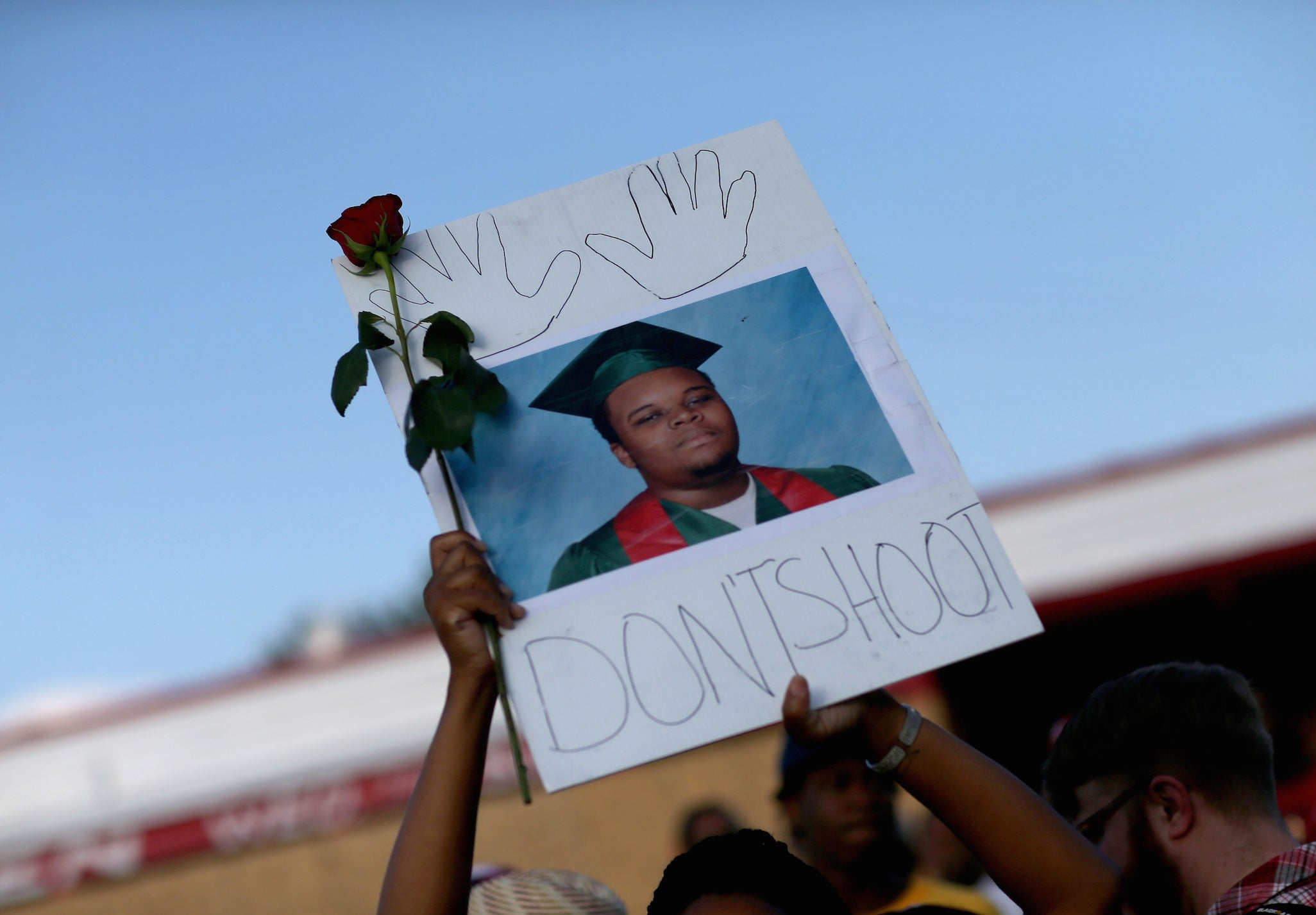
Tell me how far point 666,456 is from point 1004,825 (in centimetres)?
63

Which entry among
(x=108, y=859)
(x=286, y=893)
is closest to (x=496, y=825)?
(x=286, y=893)

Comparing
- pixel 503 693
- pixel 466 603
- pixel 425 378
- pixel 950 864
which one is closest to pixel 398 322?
pixel 425 378

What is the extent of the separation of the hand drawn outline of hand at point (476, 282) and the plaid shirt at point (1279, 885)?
1.12m

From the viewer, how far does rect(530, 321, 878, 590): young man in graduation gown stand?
1336 millimetres

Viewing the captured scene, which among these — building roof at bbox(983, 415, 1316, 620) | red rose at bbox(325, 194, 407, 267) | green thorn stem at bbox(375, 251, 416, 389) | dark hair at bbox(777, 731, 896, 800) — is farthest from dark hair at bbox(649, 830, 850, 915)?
building roof at bbox(983, 415, 1316, 620)

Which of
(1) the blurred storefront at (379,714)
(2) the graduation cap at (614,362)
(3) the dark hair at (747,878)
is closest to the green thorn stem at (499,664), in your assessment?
(2) the graduation cap at (614,362)

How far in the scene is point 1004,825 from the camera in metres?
1.31

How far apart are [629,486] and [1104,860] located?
0.76 m

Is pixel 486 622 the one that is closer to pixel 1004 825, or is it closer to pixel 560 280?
pixel 560 280

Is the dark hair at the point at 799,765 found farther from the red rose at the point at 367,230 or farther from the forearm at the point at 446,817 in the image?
the red rose at the point at 367,230

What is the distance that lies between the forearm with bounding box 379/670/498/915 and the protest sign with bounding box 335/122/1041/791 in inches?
3.5

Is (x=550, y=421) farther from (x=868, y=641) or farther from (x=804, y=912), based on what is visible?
(x=804, y=912)

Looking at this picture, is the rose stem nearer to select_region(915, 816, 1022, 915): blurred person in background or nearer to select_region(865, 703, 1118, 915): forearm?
select_region(865, 703, 1118, 915): forearm

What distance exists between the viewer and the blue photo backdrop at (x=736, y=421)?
135cm
